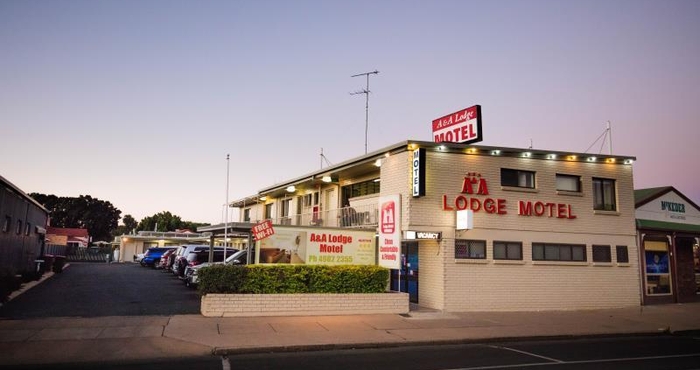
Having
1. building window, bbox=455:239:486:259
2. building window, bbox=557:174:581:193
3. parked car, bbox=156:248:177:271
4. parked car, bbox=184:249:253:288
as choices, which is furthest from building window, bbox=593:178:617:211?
parked car, bbox=156:248:177:271

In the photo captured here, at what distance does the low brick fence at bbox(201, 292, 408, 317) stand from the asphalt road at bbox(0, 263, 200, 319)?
1.41 metres

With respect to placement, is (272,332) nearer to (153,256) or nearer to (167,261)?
(167,261)

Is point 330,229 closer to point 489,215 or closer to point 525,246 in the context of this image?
point 489,215

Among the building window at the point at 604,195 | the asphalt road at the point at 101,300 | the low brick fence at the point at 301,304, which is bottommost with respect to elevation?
the asphalt road at the point at 101,300

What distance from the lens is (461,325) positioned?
48.9 feet

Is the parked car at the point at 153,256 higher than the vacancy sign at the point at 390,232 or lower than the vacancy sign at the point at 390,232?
lower

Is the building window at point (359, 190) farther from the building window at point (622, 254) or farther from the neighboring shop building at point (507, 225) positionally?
the building window at point (622, 254)

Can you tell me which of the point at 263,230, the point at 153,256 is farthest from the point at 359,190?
the point at 153,256

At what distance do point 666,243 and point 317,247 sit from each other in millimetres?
16399

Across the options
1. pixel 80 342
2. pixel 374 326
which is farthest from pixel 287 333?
pixel 80 342

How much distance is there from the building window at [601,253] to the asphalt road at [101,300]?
1567 cm

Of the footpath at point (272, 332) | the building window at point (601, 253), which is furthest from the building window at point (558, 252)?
the footpath at point (272, 332)

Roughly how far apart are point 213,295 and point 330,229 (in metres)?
5.19

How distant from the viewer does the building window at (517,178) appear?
65.0 feet
